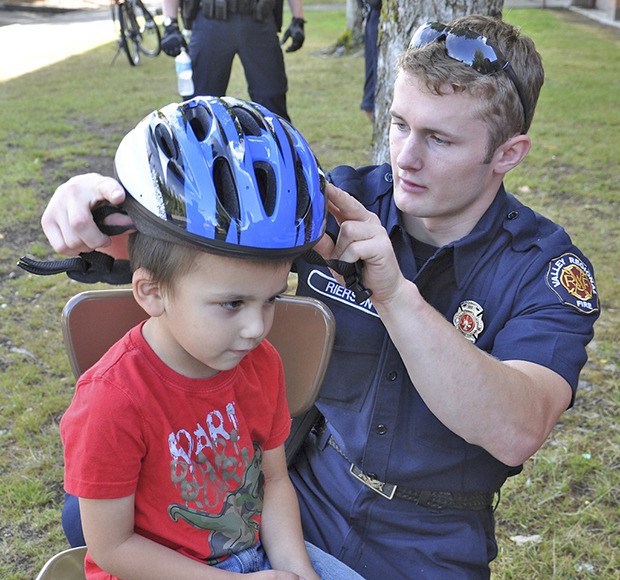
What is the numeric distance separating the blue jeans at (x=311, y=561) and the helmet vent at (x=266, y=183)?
0.79 metres

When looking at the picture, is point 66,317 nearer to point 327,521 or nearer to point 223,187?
point 223,187

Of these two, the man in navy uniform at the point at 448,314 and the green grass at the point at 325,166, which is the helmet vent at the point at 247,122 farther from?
the green grass at the point at 325,166

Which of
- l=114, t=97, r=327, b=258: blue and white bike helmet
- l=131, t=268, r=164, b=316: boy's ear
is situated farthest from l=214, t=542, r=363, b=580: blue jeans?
l=114, t=97, r=327, b=258: blue and white bike helmet

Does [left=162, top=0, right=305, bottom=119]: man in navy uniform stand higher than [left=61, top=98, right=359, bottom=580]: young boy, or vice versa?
[left=61, top=98, right=359, bottom=580]: young boy

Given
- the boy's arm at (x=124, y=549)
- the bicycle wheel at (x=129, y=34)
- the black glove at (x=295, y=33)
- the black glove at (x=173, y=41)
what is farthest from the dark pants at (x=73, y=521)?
the bicycle wheel at (x=129, y=34)

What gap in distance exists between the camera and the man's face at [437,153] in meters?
2.00

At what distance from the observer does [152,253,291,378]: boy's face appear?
1.52 meters

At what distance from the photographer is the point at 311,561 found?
6.44 ft

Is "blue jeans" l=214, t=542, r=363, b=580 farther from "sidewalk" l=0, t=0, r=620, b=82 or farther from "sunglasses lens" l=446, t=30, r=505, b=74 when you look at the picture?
"sidewalk" l=0, t=0, r=620, b=82

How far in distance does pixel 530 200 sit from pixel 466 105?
5.14 meters

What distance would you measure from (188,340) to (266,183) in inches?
13.5

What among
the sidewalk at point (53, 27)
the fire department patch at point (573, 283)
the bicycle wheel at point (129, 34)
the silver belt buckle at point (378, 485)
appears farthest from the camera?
the sidewalk at point (53, 27)

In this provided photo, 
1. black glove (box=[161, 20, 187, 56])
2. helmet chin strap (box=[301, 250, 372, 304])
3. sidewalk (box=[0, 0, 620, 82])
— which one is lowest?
sidewalk (box=[0, 0, 620, 82])

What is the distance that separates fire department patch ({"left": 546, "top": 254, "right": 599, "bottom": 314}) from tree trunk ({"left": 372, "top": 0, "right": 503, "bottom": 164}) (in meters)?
1.90
